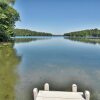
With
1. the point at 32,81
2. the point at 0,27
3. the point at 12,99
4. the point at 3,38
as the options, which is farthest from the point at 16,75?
the point at 3,38

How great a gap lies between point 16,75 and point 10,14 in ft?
141

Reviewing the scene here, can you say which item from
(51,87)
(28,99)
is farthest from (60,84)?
(28,99)

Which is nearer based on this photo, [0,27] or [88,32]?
[0,27]

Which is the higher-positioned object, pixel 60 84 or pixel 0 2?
pixel 0 2

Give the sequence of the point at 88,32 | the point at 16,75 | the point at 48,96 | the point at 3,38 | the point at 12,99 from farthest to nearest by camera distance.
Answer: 1. the point at 88,32
2. the point at 3,38
3. the point at 16,75
4. the point at 12,99
5. the point at 48,96

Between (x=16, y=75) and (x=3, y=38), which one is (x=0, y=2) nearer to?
(x=3, y=38)

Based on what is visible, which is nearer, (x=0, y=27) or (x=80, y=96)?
(x=80, y=96)

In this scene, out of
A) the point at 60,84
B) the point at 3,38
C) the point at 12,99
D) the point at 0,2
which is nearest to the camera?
the point at 12,99

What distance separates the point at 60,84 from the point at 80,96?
4.40 m

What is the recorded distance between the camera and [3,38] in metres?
56.5

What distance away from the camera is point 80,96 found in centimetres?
943

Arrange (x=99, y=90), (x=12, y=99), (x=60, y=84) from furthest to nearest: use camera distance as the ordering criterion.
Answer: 1. (x=60, y=84)
2. (x=99, y=90)
3. (x=12, y=99)

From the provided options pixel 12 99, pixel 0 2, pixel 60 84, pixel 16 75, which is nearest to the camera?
pixel 12 99

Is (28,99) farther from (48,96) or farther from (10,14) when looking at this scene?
(10,14)
